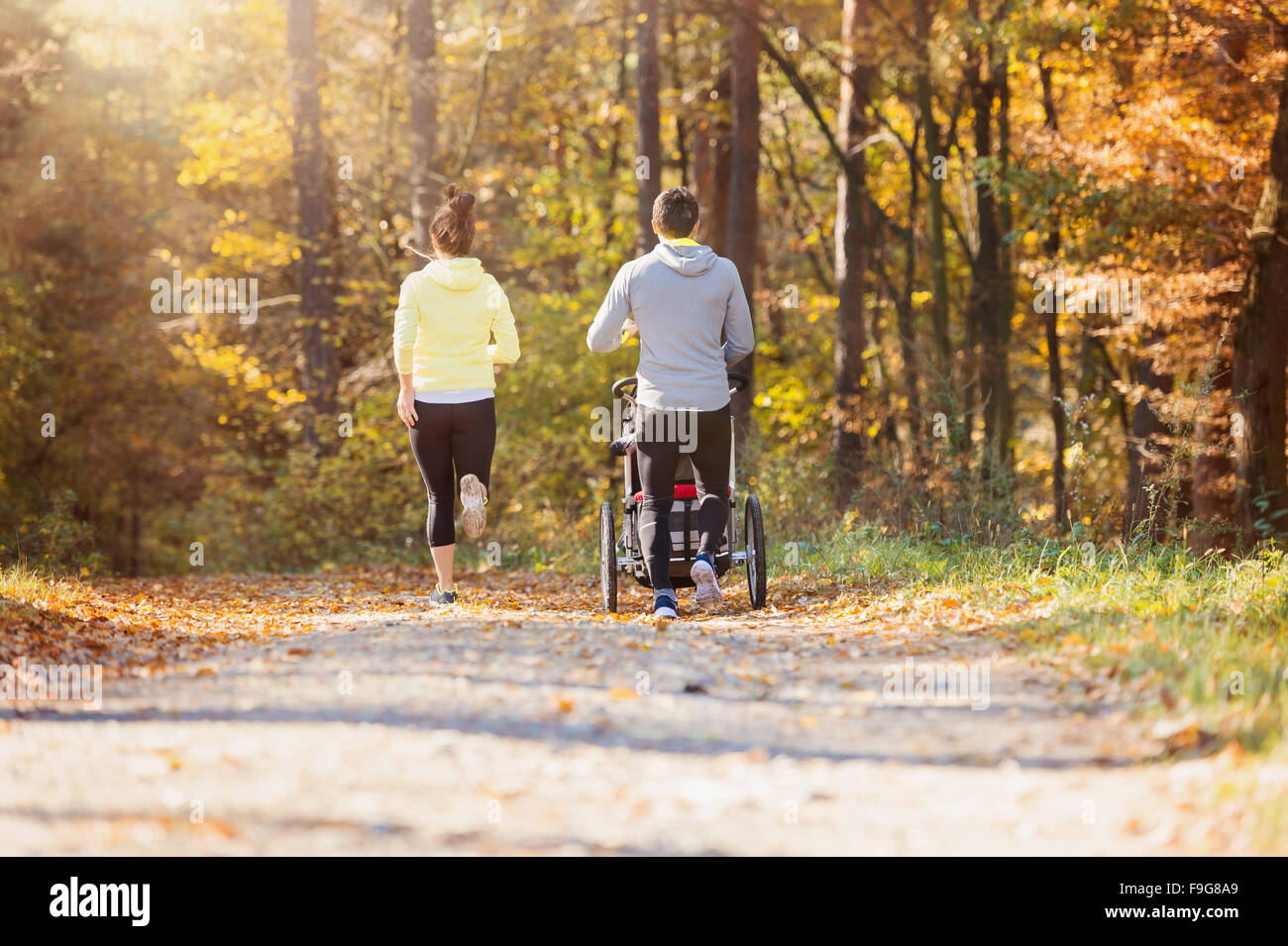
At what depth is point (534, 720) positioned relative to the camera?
454cm

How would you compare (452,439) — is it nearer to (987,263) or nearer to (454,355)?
(454,355)

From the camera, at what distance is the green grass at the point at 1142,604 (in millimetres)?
4461

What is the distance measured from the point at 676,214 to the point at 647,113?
1104 centimetres

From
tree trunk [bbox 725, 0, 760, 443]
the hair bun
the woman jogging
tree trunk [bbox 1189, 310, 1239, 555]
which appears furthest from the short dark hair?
tree trunk [bbox 725, 0, 760, 443]

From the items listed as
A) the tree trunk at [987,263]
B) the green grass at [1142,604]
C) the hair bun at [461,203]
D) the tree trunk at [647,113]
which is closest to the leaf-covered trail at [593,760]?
the green grass at [1142,604]

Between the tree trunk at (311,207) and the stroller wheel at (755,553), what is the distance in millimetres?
12884

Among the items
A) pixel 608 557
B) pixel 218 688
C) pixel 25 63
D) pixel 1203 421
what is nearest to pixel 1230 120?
pixel 1203 421

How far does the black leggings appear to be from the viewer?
7512 millimetres

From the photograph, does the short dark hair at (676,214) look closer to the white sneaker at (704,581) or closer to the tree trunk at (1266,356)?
the white sneaker at (704,581)

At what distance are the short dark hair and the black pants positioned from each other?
1.03 meters

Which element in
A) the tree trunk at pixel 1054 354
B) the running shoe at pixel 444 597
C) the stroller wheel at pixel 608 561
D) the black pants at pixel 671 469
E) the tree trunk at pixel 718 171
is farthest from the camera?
the tree trunk at pixel 718 171

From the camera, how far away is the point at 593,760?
4055 millimetres

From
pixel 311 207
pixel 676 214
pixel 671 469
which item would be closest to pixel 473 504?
pixel 671 469
